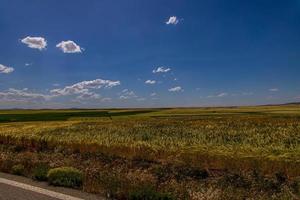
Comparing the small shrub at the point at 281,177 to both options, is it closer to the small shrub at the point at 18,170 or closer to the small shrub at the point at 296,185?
the small shrub at the point at 296,185

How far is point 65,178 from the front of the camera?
866cm

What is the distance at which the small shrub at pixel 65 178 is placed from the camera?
8.44 meters

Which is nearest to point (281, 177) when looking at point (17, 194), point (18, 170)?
point (18, 170)

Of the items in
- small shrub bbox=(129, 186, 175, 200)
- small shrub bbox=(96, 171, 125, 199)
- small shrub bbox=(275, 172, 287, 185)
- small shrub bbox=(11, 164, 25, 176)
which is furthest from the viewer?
small shrub bbox=(275, 172, 287, 185)

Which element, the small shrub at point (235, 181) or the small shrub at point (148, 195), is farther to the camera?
the small shrub at point (235, 181)

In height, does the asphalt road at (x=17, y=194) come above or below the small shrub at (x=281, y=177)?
above

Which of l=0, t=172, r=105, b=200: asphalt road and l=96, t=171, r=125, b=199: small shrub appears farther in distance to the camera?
l=96, t=171, r=125, b=199: small shrub

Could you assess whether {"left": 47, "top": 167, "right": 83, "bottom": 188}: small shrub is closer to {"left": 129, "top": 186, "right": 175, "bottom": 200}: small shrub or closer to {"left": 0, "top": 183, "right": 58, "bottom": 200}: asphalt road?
{"left": 0, "top": 183, "right": 58, "bottom": 200}: asphalt road

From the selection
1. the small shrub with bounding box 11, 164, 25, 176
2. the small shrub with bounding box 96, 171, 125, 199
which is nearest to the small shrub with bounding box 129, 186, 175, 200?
the small shrub with bounding box 96, 171, 125, 199

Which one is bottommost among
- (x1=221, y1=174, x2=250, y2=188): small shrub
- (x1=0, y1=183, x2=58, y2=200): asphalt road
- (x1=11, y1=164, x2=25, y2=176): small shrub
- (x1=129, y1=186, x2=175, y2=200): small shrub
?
(x1=221, y1=174, x2=250, y2=188): small shrub

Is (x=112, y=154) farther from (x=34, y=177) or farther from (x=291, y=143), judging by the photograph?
(x=291, y=143)

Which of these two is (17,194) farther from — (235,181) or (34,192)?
(235,181)

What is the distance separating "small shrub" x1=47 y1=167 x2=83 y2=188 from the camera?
844 cm

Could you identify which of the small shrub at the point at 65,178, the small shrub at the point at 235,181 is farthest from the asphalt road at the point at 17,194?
the small shrub at the point at 235,181
